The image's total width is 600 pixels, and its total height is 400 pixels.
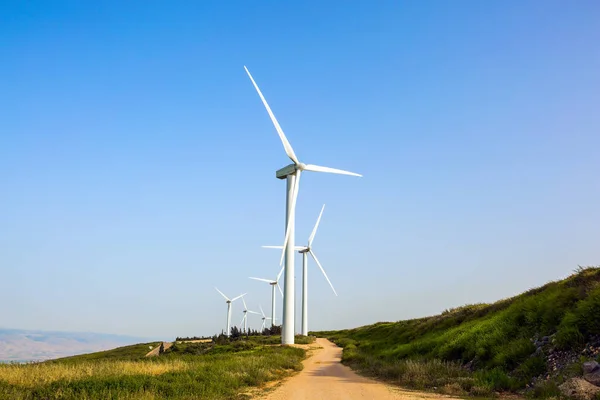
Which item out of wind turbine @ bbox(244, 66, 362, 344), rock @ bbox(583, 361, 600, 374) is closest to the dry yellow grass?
rock @ bbox(583, 361, 600, 374)

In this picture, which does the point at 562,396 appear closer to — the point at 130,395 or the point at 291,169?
the point at 130,395

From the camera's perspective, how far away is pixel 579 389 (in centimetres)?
1608

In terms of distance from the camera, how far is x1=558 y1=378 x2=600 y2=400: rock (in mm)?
15633

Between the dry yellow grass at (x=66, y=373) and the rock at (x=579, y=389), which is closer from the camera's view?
the rock at (x=579, y=389)

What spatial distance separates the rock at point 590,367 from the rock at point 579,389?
83 cm

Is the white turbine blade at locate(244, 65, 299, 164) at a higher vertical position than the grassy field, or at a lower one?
higher

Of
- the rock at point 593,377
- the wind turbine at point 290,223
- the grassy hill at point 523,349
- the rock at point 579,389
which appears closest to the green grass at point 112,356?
the wind turbine at point 290,223

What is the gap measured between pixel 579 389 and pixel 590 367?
6.29 feet

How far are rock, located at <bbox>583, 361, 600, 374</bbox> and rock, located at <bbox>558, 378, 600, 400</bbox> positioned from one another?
2.73 ft

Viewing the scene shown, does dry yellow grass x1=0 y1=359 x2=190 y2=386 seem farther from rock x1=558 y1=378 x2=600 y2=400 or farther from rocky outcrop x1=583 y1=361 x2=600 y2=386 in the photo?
rocky outcrop x1=583 y1=361 x2=600 y2=386

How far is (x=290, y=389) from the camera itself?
2188 cm

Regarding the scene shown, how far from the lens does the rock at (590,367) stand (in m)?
17.3

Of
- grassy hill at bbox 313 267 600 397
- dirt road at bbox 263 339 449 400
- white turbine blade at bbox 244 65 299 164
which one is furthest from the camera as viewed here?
white turbine blade at bbox 244 65 299 164

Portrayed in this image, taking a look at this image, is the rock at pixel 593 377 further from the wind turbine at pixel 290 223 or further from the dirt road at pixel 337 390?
the wind turbine at pixel 290 223
